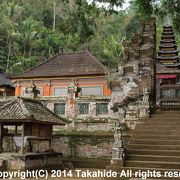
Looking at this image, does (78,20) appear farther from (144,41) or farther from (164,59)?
(164,59)

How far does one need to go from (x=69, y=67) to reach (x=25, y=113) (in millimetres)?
17841

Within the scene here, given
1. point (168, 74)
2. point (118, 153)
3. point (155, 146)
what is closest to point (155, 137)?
point (155, 146)

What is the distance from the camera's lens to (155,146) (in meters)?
10.2

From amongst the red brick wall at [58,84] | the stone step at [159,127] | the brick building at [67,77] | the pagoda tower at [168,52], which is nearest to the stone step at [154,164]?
the stone step at [159,127]

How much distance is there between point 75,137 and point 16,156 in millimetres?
3752

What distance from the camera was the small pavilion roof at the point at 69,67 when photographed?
28.6 meters

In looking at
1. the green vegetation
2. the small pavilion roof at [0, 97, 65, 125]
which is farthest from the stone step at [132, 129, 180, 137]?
the green vegetation

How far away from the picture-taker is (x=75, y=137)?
15484 mm

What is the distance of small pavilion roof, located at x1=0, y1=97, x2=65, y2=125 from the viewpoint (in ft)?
40.6

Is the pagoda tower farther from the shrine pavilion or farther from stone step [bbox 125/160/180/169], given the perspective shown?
stone step [bbox 125/160/180/169]

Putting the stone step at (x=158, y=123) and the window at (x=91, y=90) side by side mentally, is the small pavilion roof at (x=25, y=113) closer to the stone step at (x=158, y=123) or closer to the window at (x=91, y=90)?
the stone step at (x=158, y=123)

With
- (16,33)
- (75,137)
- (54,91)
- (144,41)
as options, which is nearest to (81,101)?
(75,137)

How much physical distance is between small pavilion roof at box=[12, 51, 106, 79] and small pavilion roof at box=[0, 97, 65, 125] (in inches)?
559

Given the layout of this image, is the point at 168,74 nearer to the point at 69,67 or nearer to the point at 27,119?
the point at 69,67
